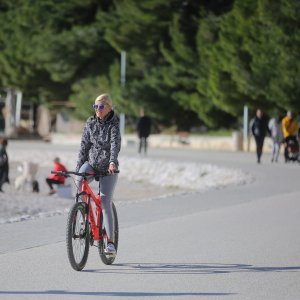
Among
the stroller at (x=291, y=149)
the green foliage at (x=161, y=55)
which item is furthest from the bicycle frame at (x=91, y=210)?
the green foliage at (x=161, y=55)

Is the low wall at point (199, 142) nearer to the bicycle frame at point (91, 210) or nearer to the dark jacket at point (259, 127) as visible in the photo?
the dark jacket at point (259, 127)

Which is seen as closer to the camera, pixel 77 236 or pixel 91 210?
pixel 77 236

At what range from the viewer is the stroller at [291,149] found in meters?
32.4

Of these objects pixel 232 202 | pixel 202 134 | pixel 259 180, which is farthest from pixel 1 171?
pixel 202 134

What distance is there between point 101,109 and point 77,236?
130cm

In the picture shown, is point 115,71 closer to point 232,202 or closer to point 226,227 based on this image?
point 232,202

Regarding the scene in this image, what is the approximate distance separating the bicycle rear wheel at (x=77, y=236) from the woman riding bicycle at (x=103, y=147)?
0.30 metres

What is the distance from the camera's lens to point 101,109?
10.1m

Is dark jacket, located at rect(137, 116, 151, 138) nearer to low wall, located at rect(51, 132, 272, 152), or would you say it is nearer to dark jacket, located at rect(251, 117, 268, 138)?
dark jacket, located at rect(251, 117, 268, 138)

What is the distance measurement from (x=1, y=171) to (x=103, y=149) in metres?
16.1

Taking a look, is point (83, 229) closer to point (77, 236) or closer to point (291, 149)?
point (77, 236)

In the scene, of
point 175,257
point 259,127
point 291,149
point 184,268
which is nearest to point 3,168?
point 259,127

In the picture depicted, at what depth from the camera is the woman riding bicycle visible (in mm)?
10141

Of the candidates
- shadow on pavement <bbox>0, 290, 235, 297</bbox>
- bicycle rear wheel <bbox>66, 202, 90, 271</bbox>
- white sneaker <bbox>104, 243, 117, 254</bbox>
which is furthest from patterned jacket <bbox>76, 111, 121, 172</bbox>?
shadow on pavement <bbox>0, 290, 235, 297</bbox>
